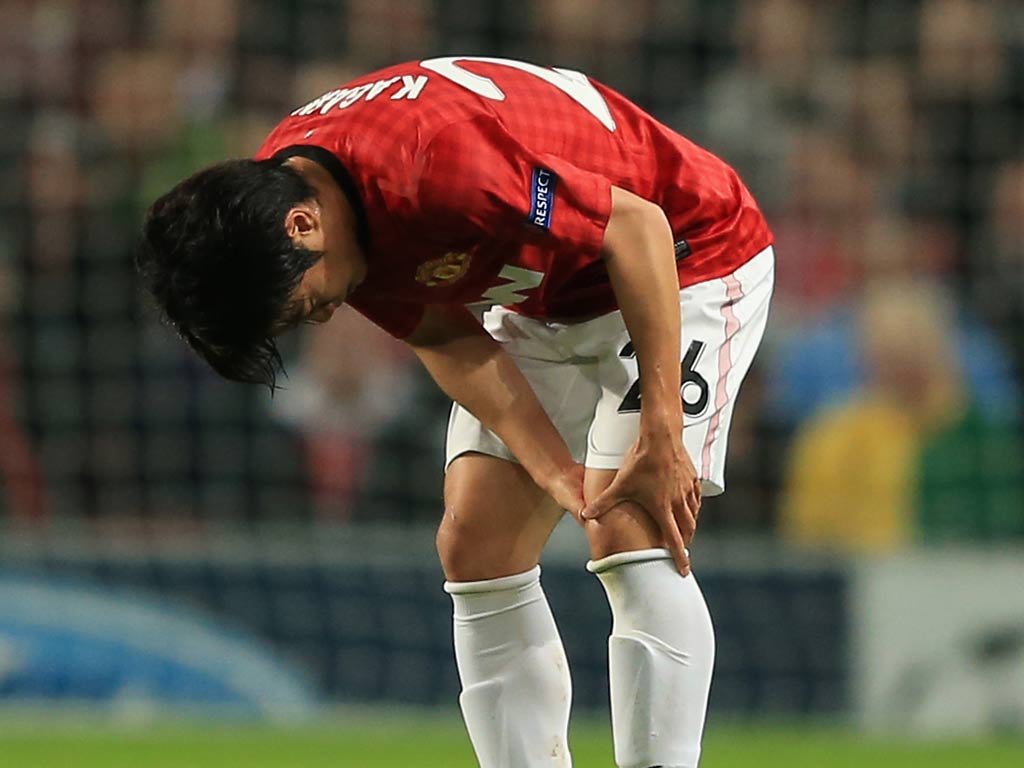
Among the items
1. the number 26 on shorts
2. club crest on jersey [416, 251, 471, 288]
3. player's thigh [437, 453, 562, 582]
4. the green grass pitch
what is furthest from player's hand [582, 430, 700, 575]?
the green grass pitch

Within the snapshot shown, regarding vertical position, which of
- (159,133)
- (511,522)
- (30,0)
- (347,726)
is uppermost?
(30,0)

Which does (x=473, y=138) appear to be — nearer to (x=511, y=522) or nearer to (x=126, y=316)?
(x=511, y=522)

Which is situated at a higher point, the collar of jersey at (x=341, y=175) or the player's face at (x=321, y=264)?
the collar of jersey at (x=341, y=175)

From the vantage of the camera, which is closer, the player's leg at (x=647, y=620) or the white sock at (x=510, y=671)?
the player's leg at (x=647, y=620)

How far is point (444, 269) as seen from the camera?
2711 mm

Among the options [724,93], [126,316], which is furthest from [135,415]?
[724,93]

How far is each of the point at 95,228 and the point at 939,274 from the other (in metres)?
2.70

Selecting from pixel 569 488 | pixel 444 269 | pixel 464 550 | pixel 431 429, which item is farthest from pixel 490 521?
pixel 431 429

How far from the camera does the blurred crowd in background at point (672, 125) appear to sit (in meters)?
5.99

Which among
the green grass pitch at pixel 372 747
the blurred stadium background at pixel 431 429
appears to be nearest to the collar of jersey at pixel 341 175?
the green grass pitch at pixel 372 747

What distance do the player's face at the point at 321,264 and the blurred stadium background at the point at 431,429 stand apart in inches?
92.8

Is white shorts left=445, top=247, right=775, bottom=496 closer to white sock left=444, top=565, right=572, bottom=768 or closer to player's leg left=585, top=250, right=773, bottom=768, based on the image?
player's leg left=585, top=250, right=773, bottom=768

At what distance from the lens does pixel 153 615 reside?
223 inches

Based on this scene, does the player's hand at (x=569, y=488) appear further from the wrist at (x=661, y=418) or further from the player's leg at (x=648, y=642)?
the wrist at (x=661, y=418)
